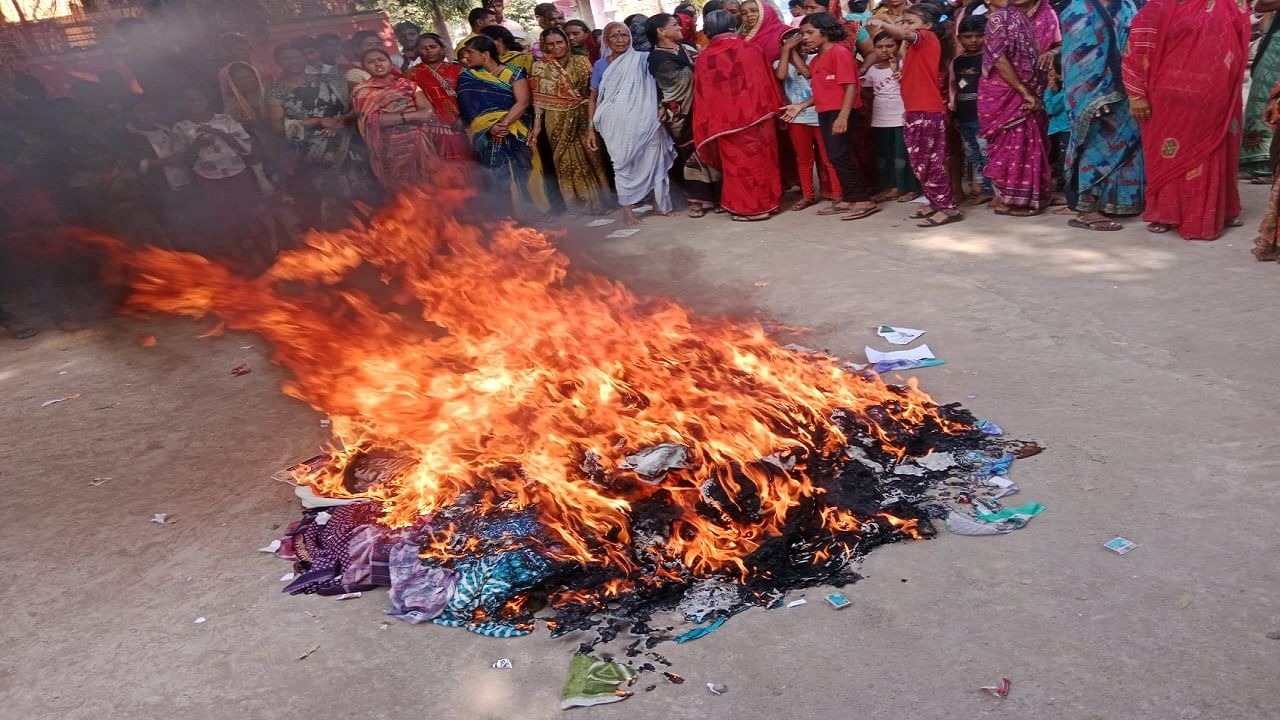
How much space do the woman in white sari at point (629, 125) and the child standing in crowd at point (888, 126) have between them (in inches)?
80.7

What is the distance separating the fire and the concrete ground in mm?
404

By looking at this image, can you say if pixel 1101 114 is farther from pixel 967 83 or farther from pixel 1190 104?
Result: pixel 967 83

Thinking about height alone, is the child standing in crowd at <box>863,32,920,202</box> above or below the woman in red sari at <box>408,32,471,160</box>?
below

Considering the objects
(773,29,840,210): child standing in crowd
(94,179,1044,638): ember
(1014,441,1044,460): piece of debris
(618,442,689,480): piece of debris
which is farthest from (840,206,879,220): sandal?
(618,442,689,480): piece of debris

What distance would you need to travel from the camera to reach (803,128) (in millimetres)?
8109

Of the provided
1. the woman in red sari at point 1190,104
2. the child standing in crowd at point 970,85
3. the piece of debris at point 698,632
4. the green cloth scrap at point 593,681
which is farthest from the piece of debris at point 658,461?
the child standing in crowd at point 970,85

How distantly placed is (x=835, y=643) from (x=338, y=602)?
186cm

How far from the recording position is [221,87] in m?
8.53

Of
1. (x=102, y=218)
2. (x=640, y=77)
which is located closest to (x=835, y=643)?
(x=640, y=77)

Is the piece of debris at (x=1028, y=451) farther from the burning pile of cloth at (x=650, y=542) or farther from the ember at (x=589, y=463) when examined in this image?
the ember at (x=589, y=463)

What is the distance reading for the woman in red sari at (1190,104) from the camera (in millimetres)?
5402

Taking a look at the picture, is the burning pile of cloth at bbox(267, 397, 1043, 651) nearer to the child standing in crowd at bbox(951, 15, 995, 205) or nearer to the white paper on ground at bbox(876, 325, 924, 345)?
the white paper on ground at bbox(876, 325, 924, 345)

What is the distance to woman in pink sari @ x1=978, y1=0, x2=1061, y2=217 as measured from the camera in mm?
6355

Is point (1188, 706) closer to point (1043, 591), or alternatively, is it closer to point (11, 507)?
point (1043, 591)
